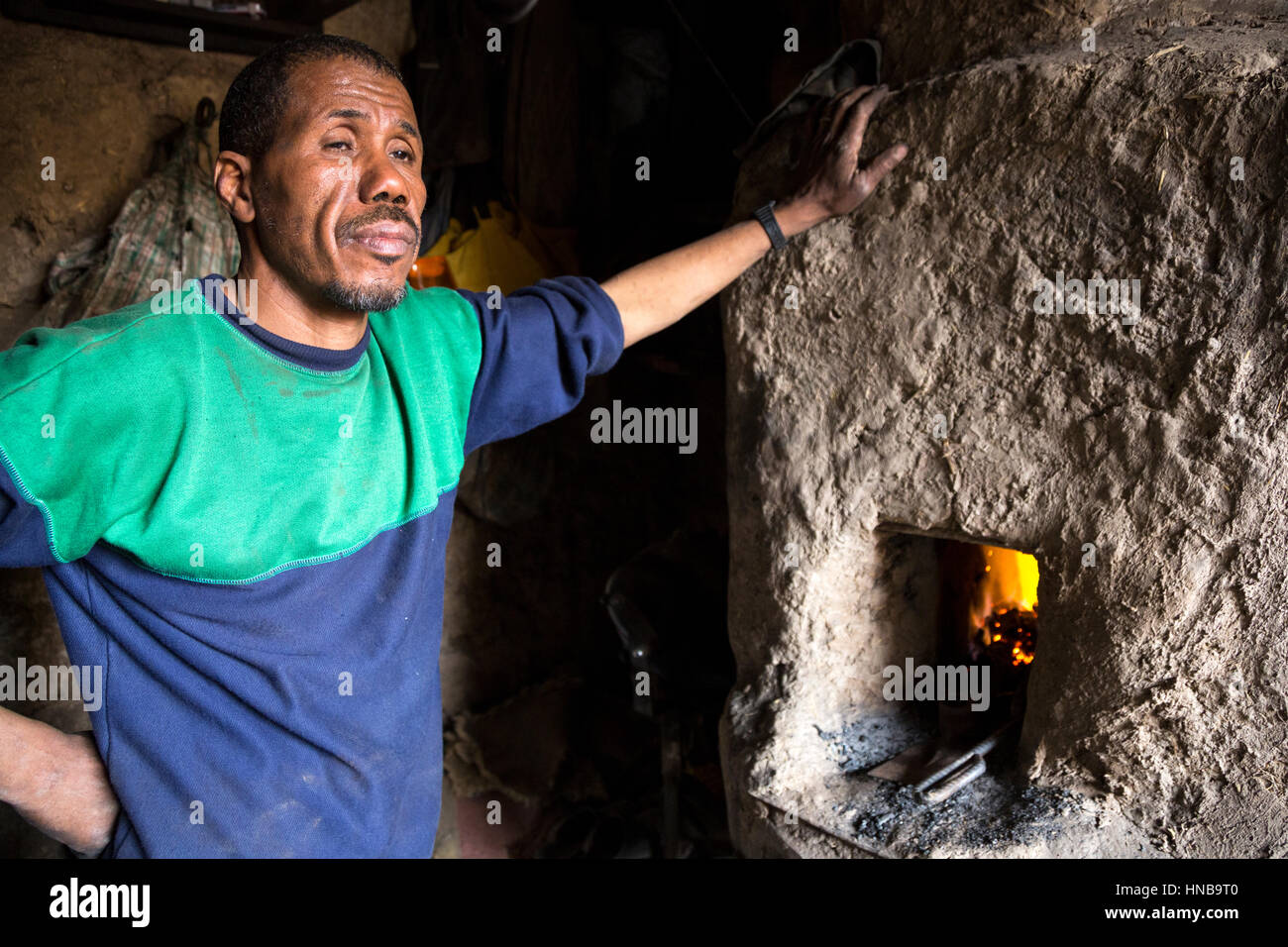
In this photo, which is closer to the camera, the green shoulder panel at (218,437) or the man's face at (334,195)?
the green shoulder panel at (218,437)

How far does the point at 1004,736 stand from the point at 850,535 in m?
0.55

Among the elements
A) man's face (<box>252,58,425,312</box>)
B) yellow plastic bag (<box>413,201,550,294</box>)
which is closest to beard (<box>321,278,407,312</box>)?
man's face (<box>252,58,425,312</box>)

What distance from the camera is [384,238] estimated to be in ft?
5.35

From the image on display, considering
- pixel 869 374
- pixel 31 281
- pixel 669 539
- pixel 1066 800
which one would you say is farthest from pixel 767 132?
pixel 31 281

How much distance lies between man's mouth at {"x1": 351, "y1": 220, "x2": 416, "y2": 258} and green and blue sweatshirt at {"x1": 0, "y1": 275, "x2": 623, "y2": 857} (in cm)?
20

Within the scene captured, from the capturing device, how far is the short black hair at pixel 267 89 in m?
1.63

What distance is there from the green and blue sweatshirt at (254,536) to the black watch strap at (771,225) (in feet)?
1.49

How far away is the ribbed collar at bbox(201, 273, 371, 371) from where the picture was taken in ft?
5.21

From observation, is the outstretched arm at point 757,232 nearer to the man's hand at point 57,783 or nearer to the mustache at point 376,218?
the mustache at point 376,218

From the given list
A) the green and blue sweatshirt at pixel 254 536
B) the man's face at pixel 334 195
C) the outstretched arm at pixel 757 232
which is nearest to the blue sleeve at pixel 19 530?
the green and blue sweatshirt at pixel 254 536

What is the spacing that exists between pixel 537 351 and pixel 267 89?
0.65 meters

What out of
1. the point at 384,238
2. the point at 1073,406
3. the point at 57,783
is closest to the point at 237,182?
the point at 384,238

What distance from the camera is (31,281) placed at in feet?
8.36

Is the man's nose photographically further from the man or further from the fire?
the fire
